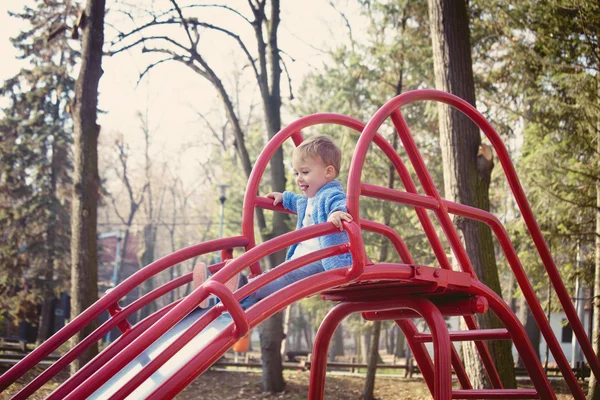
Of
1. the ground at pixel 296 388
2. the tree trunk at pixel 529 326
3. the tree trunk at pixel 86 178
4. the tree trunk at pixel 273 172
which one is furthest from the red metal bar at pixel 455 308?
the tree trunk at pixel 529 326

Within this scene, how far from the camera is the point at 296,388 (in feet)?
36.8

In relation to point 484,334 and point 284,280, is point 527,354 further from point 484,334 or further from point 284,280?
point 284,280

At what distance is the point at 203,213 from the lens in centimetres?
3975

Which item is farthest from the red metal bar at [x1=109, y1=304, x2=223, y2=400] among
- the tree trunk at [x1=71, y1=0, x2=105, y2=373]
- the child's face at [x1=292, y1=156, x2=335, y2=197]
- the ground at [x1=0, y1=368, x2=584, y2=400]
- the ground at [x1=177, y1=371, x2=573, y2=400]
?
the ground at [x1=177, y1=371, x2=573, y2=400]

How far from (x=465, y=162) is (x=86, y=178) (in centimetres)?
437

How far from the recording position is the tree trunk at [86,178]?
7.43 meters

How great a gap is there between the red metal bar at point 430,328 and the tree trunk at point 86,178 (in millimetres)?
3945

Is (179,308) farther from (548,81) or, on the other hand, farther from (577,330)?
(548,81)

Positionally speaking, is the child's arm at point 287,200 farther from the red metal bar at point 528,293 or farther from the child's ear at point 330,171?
the red metal bar at point 528,293

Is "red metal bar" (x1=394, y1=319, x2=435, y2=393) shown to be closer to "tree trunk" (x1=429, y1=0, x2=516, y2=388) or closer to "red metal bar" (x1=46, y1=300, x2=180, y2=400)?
"tree trunk" (x1=429, y1=0, x2=516, y2=388)

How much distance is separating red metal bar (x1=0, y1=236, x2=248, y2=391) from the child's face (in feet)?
2.24

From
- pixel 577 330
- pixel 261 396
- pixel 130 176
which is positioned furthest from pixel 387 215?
pixel 130 176

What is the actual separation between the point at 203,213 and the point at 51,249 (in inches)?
801

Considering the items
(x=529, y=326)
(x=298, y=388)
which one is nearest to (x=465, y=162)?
(x=298, y=388)
